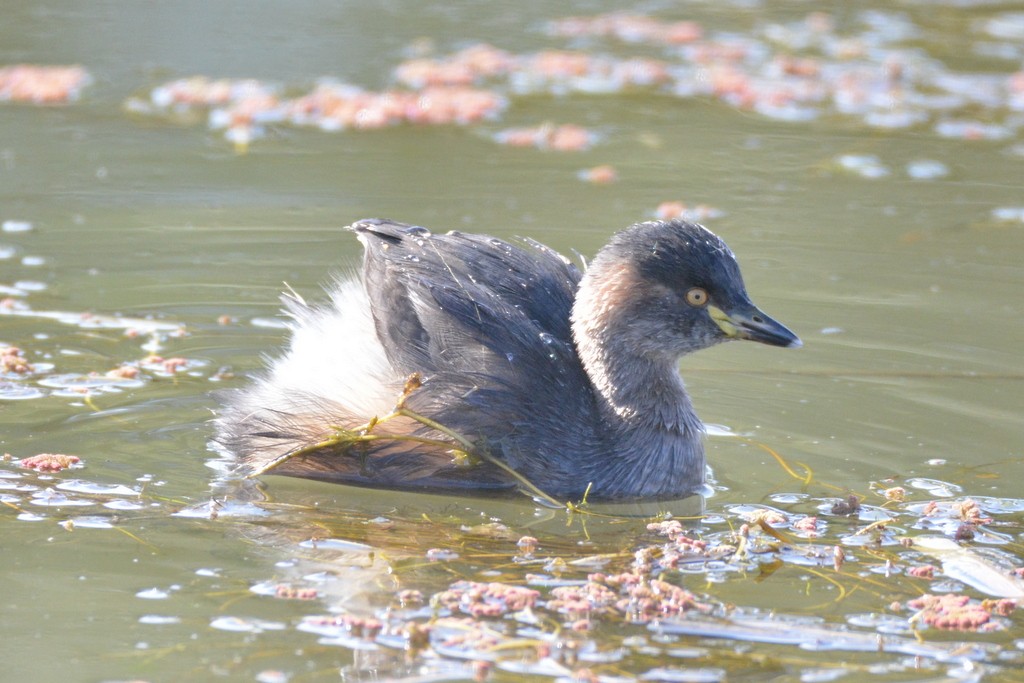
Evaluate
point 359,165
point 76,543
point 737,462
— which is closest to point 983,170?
point 359,165

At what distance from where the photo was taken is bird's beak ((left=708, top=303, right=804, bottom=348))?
5.47 metres

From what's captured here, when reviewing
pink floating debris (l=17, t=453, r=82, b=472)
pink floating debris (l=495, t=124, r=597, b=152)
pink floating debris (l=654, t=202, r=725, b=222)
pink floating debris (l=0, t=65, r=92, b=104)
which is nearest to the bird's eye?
pink floating debris (l=17, t=453, r=82, b=472)

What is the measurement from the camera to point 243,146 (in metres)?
9.92

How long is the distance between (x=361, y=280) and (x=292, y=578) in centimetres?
180

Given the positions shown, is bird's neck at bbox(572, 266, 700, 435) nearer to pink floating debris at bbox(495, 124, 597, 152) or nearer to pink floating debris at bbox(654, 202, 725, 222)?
pink floating debris at bbox(654, 202, 725, 222)

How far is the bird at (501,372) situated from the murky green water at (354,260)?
16 centimetres

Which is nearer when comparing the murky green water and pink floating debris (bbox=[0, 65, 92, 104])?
the murky green water

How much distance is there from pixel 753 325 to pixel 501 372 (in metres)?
0.98

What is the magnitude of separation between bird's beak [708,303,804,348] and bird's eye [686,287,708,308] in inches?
1.5

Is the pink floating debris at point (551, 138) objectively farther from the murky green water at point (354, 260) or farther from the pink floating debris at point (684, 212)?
the pink floating debris at point (684, 212)

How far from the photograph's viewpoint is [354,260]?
7.65m

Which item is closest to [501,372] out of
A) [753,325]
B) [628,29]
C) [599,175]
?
[753,325]

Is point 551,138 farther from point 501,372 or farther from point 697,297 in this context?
point 501,372

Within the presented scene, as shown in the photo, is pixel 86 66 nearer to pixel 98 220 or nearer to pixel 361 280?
pixel 98 220
